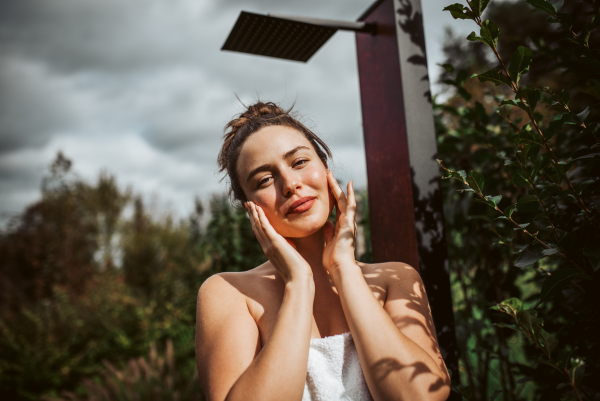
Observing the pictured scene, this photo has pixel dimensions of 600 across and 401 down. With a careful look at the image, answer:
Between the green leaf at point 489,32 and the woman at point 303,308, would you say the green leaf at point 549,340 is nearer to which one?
the woman at point 303,308

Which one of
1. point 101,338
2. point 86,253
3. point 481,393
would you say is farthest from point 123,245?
point 481,393

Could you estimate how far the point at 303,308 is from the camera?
55.2 inches

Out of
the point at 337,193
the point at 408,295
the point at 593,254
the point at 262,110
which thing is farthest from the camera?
the point at 262,110

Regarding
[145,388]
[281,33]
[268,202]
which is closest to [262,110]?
[281,33]

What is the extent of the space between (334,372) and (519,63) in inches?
54.6

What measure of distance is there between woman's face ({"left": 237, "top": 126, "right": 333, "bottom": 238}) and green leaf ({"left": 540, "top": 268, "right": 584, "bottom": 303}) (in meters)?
0.89

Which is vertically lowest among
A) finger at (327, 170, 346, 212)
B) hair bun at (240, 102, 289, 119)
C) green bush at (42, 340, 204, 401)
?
green bush at (42, 340, 204, 401)

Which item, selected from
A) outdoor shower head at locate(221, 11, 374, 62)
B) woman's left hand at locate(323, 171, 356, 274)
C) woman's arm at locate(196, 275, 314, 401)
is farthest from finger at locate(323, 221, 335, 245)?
outdoor shower head at locate(221, 11, 374, 62)

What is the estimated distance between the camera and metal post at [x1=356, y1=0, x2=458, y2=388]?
1813 millimetres

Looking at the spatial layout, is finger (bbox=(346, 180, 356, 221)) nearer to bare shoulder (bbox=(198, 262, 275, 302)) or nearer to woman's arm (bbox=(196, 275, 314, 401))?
woman's arm (bbox=(196, 275, 314, 401))

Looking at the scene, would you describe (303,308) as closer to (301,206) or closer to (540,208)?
(301,206)

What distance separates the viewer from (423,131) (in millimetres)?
1903

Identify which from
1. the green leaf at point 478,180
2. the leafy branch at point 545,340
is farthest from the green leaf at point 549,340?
the green leaf at point 478,180

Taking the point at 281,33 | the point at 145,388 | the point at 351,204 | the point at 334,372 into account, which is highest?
the point at 281,33
